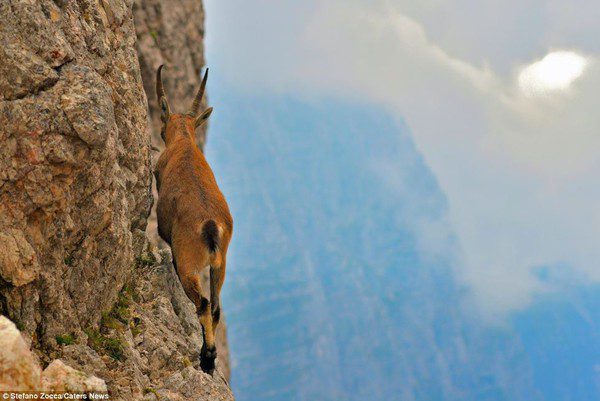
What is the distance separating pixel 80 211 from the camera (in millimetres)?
11602

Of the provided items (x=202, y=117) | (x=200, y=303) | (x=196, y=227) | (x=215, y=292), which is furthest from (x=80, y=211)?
(x=202, y=117)

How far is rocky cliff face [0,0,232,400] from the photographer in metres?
10.5

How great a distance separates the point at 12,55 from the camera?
423 inches

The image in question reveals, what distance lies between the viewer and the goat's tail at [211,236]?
13.0 m

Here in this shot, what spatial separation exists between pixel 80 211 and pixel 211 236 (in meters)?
2.39

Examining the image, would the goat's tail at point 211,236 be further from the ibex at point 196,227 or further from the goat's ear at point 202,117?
the goat's ear at point 202,117

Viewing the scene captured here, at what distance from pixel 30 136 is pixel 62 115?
570 mm

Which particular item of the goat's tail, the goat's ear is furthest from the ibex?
the goat's ear

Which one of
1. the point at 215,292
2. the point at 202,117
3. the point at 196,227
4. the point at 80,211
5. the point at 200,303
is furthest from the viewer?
the point at 202,117

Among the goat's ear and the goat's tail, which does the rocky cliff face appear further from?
the goat's ear

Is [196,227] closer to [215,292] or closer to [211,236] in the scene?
[211,236]

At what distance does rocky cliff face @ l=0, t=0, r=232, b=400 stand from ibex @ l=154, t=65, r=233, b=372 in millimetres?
592

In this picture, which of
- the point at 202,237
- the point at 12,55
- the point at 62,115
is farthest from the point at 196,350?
the point at 12,55

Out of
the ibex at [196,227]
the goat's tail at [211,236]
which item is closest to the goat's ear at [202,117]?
the ibex at [196,227]
